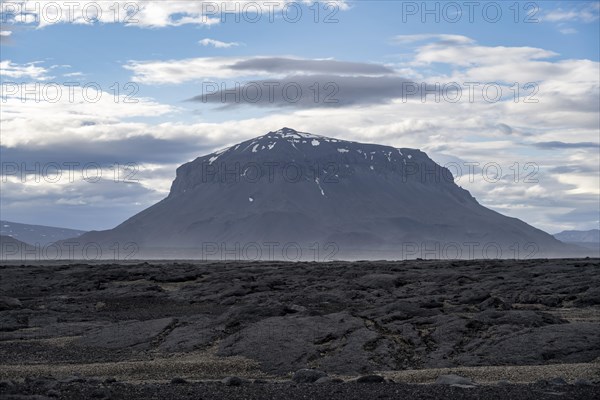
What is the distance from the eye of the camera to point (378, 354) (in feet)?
88.7

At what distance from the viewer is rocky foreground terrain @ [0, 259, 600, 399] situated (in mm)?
19188

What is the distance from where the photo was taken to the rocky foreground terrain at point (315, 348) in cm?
1919

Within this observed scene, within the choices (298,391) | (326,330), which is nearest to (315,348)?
(326,330)

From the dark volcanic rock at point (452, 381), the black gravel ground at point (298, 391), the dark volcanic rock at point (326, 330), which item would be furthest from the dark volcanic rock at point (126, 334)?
the dark volcanic rock at point (452, 381)

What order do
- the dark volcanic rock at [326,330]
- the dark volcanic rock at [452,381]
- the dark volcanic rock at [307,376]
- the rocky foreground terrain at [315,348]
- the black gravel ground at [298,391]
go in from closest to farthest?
the black gravel ground at [298,391]
the rocky foreground terrain at [315,348]
the dark volcanic rock at [452,381]
the dark volcanic rock at [307,376]
the dark volcanic rock at [326,330]

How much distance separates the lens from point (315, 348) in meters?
27.8

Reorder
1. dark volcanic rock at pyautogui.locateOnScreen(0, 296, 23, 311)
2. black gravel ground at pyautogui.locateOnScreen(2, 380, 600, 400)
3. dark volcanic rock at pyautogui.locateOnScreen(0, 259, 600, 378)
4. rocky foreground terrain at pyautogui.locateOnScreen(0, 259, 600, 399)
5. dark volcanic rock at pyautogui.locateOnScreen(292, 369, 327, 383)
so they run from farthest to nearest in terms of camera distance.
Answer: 1. dark volcanic rock at pyautogui.locateOnScreen(0, 296, 23, 311)
2. dark volcanic rock at pyautogui.locateOnScreen(0, 259, 600, 378)
3. dark volcanic rock at pyautogui.locateOnScreen(292, 369, 327, 383)
4. rocky foreground terrain at pyautogui.locateOnScreen(0, 259, 600, 399)
5. black gravel ground at pyautogui.locateOnScreen(2, 380, 600, 400)

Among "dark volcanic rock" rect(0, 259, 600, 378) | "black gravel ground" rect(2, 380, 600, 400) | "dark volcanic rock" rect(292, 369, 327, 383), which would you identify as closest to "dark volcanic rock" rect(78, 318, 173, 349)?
"dark volcanic rock" rect(0, 259, 600, 378)

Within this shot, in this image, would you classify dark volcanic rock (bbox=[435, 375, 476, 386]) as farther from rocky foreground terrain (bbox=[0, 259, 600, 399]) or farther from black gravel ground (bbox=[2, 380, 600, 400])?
black gravel ground (bbox=[2, 380, 600, 400])

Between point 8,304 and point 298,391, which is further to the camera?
point 8,304

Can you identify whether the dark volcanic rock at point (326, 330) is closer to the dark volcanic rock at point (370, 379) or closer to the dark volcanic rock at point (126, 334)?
the dark volcanic rock at point (126, 334)

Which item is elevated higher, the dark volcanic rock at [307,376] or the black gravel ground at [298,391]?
the black gravel ground at [298,391]

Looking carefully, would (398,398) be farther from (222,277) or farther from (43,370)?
(222,277)

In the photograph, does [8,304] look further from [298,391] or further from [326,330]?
[298,391]
